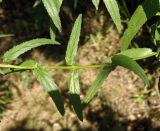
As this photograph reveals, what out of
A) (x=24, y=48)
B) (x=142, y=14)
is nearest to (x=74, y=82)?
(x=24, y=48)

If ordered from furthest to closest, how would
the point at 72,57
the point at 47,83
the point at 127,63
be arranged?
the point at 72,57
the point at 47,83
the point at 127,63

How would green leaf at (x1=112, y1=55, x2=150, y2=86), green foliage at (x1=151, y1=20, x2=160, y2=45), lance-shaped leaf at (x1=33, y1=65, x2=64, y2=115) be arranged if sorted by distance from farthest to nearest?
green foliage at (x1=151, y1=20, x2=160, y2=45), lance-shaped leaf at (x1=33, y1=65, x2=64, y2=115), green leaf at (x1=112, y1=55, x2=150, y2=86)

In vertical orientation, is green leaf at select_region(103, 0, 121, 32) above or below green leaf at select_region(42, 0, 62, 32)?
below

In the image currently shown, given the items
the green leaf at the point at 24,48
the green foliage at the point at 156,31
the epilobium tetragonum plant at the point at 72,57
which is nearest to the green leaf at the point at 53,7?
the epilobium tetragonum plant at the point at 72,57

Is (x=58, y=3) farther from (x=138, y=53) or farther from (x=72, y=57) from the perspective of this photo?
(x=138, y=53)

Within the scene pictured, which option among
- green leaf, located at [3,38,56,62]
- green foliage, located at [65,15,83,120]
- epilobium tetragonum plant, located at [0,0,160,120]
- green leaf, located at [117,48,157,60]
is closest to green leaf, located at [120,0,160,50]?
epilobium tetragonum plant, located at [0,0,160,120]

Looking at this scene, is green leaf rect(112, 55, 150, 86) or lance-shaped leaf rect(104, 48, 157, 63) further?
lance-shaped leaf rect(104, 48, 157, 63)

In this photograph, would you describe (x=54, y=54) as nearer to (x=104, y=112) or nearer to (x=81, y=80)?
(x=81, y=80)

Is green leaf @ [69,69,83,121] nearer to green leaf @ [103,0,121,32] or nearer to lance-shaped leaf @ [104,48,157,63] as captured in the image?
lance-shaped leaf @ [104,48,157,63]

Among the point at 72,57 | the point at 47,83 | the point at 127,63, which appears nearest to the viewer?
the point at 127,63

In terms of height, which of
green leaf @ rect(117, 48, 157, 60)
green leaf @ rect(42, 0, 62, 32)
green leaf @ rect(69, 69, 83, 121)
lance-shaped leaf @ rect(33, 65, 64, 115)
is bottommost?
green leaf @ rect(69, 69, 83, 121)

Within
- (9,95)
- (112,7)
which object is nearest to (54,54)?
(9,95)
